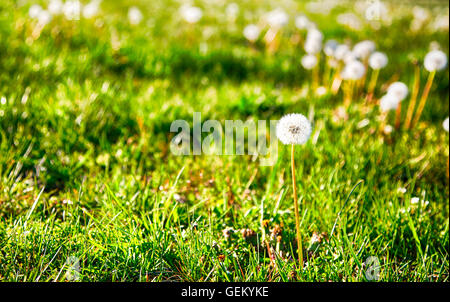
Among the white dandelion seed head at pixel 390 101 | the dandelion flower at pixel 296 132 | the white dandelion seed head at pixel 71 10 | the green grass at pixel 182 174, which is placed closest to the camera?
the dandelion flower at pixel 296 132

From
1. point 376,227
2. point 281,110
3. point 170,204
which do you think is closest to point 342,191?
point 376,227

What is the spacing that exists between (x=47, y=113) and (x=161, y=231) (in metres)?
1.62

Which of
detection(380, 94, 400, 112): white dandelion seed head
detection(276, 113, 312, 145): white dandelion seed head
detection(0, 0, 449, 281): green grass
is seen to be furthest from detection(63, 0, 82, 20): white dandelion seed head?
detection(276, 113, 312, 145): white dandelion seed head

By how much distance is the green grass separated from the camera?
1.83 metres

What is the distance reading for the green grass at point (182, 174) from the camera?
1832mm

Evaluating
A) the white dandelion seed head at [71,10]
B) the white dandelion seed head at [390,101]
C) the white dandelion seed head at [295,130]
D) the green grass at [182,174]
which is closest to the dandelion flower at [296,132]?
the white dandelion seed head at [295,130]

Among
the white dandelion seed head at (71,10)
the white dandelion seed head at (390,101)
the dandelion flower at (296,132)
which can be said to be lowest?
the dandelion flower at (296,132)

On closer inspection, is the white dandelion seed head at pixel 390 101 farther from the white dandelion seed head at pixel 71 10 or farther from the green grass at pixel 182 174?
the white dandelion seed head at pixel 71 10

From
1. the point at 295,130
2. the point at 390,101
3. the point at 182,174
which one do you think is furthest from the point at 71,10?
the point at 295,130

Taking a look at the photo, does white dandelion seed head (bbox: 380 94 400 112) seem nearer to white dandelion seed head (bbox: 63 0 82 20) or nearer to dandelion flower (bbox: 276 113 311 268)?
dandelion flower (bbox: 276 113 311 268)

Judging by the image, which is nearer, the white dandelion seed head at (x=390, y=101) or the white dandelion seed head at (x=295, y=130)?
the white dandelion seed head at (x=295, y=130)

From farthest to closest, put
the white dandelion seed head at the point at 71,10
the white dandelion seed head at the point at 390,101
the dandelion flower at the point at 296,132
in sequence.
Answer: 1. the white dandelion seed head at the point at 71,10
2. the white dandelion seed head at the point at 390,101
3. the dandelion flower at the point at 296,132

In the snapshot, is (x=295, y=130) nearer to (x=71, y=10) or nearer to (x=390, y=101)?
(x=390, y=101)
